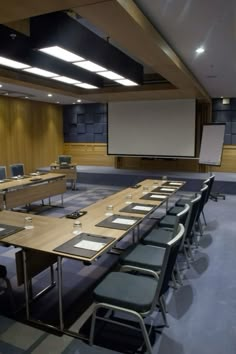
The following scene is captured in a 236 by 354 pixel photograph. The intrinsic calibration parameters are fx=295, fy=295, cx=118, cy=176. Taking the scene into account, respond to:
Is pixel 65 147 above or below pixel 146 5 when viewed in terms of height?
below

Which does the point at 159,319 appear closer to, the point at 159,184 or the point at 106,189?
the point at 159,184

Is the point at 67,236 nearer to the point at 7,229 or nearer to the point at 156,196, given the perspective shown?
the point at 7,229

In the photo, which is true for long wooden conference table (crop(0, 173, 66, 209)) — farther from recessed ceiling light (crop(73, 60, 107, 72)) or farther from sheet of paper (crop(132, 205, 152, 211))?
sheet of paper (crop(132, 205, 152, 211))

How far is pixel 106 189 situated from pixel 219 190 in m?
3.00

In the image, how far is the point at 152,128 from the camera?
8906mm

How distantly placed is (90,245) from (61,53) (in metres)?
2.43

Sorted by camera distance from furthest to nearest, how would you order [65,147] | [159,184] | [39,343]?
[65,147]
[159,184]
[39,343]

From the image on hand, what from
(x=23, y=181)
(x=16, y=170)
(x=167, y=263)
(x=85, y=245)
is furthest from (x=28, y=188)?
(x=167, y=263)

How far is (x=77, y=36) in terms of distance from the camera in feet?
10.9

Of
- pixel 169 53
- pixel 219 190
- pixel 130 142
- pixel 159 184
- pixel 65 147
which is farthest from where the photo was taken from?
pixel 65 147

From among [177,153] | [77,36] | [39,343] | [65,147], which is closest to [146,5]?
[77,36]

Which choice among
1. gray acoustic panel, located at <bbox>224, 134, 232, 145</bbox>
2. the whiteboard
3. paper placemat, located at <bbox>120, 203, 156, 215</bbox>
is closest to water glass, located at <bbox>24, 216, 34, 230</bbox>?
paper placemat, located at <bbox>120, 203, 156, 215</bbox>

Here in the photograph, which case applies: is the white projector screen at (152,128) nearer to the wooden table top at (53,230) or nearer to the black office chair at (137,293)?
the wooden table top at (53,230)

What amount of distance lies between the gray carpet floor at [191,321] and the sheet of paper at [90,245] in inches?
27.0
